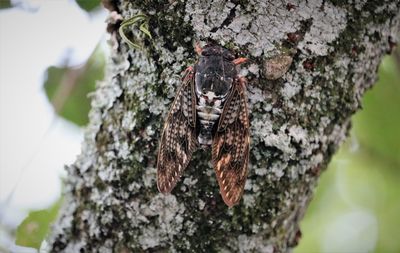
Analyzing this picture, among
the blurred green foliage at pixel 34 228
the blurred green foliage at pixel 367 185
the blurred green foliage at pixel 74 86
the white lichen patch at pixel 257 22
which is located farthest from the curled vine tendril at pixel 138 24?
the blurred green foliage at pixel 367 185

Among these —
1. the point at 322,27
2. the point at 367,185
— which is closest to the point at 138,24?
the point at 322,27

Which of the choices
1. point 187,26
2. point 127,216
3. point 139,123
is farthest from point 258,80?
point 127,216

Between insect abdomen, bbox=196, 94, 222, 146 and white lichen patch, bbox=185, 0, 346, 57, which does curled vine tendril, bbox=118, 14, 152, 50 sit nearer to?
white lichen patch, bbox=185, 0, 346, 57

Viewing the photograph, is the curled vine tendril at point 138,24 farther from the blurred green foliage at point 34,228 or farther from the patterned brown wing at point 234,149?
the blurred green foliage at point 34,228

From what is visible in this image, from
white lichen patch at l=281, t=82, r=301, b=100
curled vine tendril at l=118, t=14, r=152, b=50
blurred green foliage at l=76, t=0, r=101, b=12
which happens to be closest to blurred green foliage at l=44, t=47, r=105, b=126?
blurred green foliage at l=76, t=0, r=101, b=12

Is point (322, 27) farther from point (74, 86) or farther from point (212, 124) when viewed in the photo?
point (74, 86)

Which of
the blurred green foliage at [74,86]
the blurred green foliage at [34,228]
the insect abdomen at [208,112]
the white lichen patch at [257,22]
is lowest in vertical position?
the blurred green foliage at [34,228]

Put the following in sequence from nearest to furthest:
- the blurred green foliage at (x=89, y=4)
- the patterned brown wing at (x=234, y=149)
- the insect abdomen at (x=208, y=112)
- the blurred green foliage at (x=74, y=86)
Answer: the patterned brown wing at (x=234, y=149) < the insect abdomen at (x=208, y=112) < the blurred green foliage at (x=89, y=4) < the blurred green foliage at (x=74, y=86)
